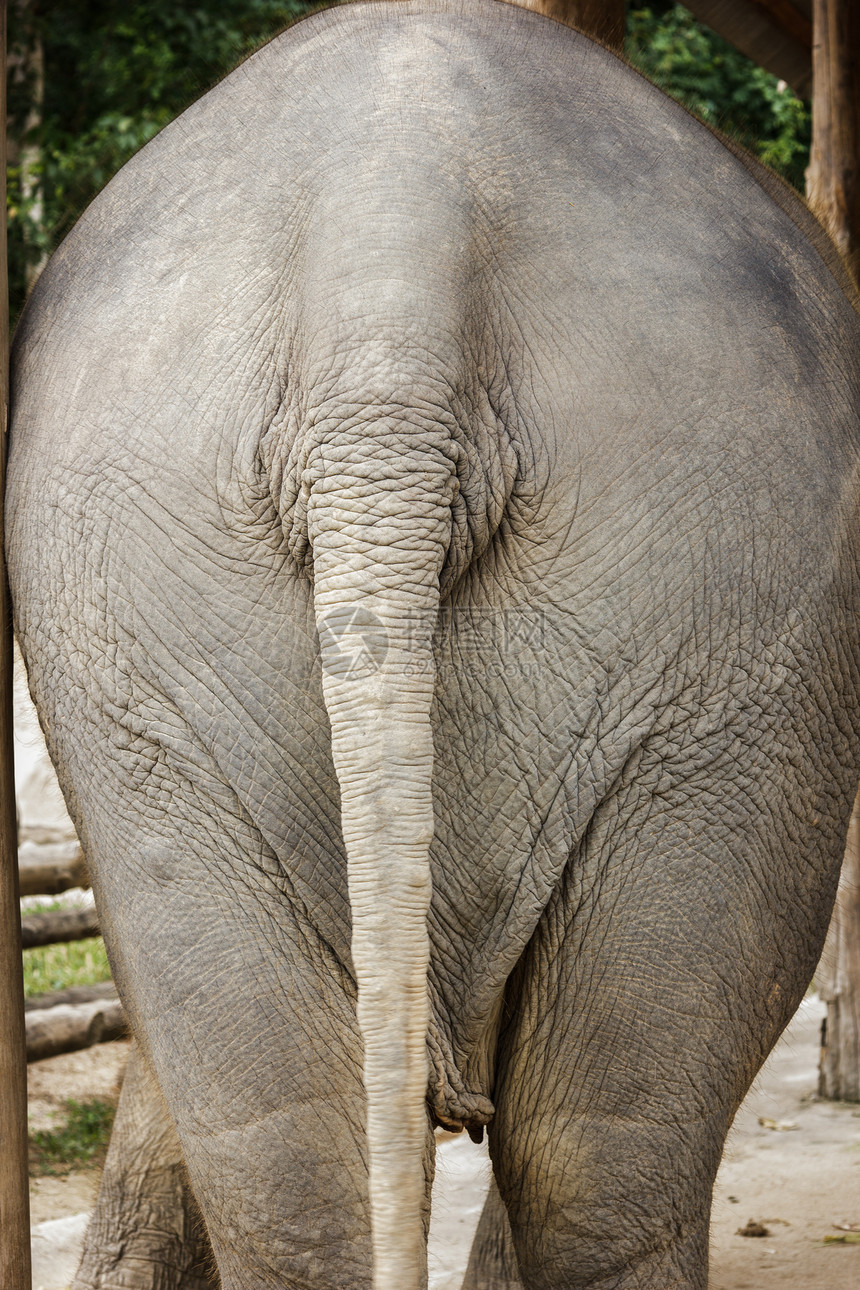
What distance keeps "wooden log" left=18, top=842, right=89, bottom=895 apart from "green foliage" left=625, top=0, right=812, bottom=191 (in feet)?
30.1

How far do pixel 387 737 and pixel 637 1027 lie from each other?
0.55 metres

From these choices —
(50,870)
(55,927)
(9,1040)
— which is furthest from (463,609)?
(50,870)

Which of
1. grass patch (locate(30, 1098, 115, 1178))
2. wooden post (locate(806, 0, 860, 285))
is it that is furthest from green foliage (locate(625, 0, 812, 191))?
grass patch (locate(30, 1098, 115, 1178))

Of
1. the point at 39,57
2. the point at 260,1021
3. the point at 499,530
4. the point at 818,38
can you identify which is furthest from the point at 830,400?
the point at 39,57

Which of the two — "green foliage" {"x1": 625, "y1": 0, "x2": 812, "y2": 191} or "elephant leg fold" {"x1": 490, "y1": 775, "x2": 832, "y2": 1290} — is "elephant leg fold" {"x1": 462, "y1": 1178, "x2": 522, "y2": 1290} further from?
"green foliage" {"x1": 625, "y1": 0, "x2": 812, "y2": 191}

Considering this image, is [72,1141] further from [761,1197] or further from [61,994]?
[761,1197]

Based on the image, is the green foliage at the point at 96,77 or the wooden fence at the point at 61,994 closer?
the wooden fence at the point at 61,994

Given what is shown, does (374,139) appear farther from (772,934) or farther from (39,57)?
(39,57)

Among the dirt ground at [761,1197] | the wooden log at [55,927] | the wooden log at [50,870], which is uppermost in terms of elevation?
the wooden log at [50,870]

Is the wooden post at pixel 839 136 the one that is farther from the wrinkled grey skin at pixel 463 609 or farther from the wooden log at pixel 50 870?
the wooden log at pixel 50 870

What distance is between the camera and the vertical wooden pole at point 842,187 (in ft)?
14.8

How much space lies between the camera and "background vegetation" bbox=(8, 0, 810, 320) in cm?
973

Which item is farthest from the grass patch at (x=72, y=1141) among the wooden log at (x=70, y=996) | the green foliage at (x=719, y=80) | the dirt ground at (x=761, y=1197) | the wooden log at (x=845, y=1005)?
the green foliage at (x=719, y=80)

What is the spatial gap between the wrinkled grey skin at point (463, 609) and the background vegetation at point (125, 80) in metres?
7.17
